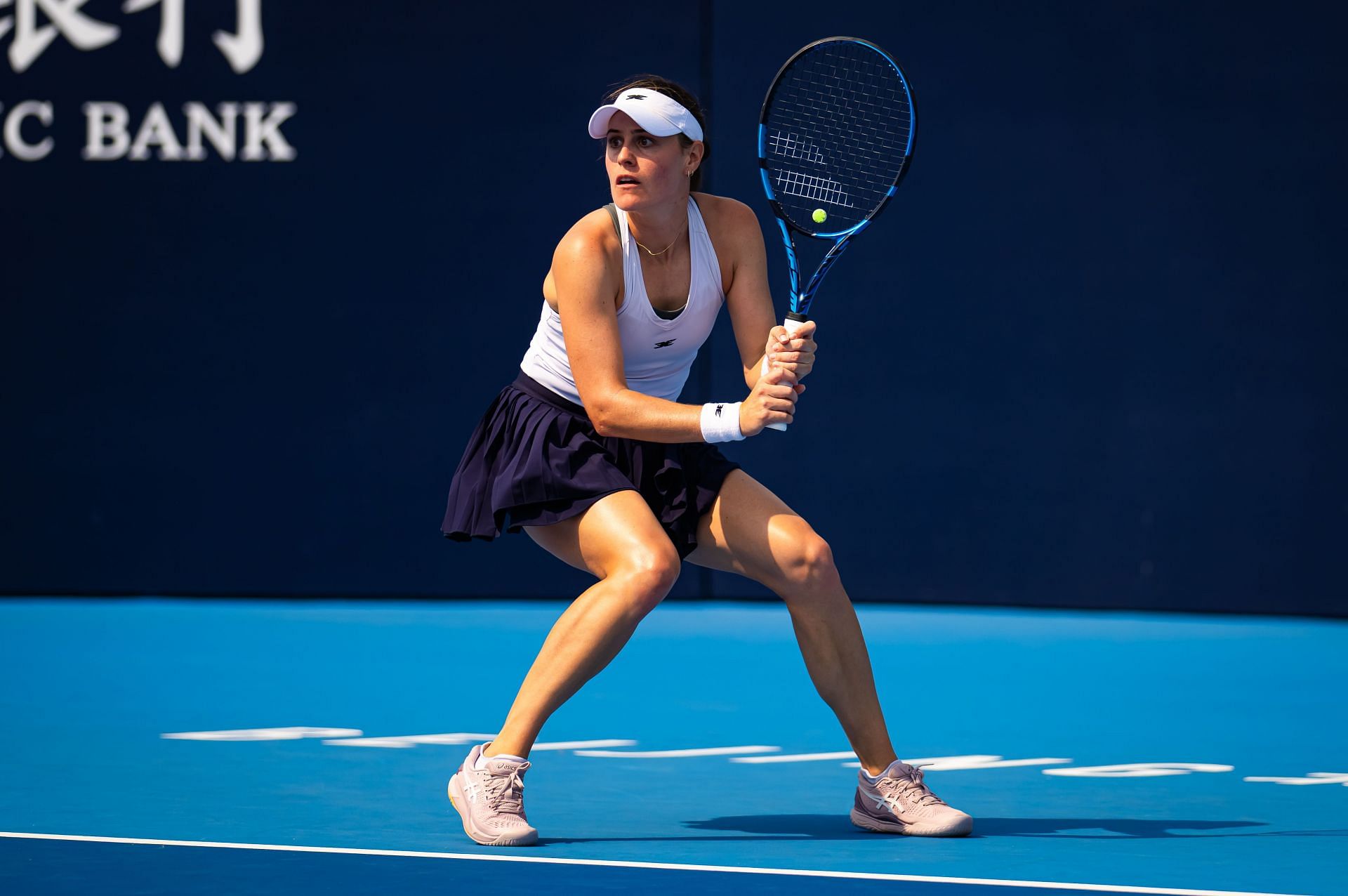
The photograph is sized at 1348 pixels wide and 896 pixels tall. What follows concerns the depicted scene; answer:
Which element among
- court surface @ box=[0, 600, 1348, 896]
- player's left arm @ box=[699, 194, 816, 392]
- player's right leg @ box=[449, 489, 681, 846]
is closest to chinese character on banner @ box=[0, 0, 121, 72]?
court surface @ box=[0, 600, 1348, 896]

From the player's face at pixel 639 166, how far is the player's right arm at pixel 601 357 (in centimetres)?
12

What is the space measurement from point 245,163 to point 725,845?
5.01 meters

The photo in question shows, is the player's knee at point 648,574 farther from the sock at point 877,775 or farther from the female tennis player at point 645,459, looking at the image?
the sock at point 877,775

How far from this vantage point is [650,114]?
3775 mm

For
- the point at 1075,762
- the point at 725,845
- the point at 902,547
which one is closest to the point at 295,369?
the point at 902,547

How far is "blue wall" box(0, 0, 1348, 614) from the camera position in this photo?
7512 millimetres

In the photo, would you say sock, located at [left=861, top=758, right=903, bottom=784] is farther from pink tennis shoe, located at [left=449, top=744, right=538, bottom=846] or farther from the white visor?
the white visor

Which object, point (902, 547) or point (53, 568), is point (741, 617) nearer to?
point (902, 547)

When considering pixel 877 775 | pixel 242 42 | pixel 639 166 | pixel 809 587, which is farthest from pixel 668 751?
pixel 242 42

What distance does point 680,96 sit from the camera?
3.90 meters

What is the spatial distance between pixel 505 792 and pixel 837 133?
8.54 ft

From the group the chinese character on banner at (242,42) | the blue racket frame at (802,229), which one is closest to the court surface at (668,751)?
the blue racket frame at (802,229)

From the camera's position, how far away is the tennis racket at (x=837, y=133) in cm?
551

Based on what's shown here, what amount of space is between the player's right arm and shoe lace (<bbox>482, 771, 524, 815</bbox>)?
0.66m
